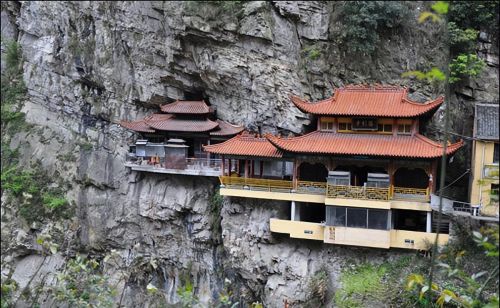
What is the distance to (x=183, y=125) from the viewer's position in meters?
23.5

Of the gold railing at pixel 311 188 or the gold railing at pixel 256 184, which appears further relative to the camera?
the gold railing at pixel 256 184

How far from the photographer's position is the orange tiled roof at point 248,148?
1910cm

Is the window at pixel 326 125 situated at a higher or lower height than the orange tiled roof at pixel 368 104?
lower

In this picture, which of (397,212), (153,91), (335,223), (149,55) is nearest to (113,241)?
(153,91)

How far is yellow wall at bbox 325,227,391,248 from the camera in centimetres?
1656

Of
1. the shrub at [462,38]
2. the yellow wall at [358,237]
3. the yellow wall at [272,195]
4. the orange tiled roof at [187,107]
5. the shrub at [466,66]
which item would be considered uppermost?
the shrub at [462,38]

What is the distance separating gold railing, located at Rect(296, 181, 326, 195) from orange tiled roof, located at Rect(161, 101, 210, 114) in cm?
741

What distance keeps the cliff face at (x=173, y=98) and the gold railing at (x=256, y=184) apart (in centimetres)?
85

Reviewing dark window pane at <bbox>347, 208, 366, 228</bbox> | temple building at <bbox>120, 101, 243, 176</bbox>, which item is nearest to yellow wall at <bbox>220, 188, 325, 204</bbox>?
dark window pane at <bbox>347, 208, 366, 228</bbox>

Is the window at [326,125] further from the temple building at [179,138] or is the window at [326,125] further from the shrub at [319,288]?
the shrub at [319,288]

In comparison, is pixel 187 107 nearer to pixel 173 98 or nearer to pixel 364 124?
pixel 173 98

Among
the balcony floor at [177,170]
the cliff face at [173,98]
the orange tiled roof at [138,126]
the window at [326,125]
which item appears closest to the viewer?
the window at [326,125]

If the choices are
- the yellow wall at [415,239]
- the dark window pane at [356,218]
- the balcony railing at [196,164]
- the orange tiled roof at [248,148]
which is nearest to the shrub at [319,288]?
the dark window pane at [356,218]

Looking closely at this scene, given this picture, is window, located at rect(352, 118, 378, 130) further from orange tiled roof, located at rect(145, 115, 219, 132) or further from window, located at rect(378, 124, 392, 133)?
orange tiled roof, located at rect(145, 115, 219, 132)
